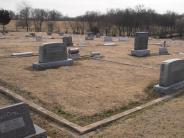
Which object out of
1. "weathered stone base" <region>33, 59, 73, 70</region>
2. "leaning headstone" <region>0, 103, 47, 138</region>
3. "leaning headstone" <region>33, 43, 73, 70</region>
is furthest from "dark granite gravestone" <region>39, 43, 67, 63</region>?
"leaning headstone" <region>0, 103, 47, 138</region>

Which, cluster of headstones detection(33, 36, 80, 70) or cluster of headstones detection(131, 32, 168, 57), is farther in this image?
cluster of headstones detection(131, 32, 168, 57)

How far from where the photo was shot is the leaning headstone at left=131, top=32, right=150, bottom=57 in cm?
1981

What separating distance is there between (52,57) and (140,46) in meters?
8.46

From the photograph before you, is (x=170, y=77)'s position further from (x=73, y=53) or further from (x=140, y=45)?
(x=140, y=45)

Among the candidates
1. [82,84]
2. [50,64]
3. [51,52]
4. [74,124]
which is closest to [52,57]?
[51,52]

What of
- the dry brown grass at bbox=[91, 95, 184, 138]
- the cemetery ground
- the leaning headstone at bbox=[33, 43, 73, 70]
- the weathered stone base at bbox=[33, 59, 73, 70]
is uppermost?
the leaning headstone at bbox=[33, 43, 73, 70]

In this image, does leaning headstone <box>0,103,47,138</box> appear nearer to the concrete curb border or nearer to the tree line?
the concrete curb border

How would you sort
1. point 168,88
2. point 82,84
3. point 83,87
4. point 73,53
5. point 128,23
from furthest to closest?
1. point 128,23
2. point 73,53
3. point 82,84
4. point 83,87
5. point 168,88

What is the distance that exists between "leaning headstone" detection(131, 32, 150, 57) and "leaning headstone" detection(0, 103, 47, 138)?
15095 millimetres

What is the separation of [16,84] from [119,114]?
178 inches

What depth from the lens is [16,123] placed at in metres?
5.25

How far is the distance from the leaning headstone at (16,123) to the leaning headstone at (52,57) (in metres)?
8.17

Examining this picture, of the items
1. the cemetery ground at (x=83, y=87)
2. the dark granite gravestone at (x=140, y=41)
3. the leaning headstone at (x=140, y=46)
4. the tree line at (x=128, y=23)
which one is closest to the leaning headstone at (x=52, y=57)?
the cemetery ground at (x=83, y=87)

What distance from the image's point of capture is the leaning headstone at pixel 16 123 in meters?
5.07
